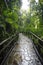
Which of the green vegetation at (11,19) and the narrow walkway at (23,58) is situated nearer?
the narrow walkway at (23,58)

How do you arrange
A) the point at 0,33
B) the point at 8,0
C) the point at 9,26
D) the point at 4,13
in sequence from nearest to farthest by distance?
1. the point at 0,33
2. the point at 4,13
3. the point at 9,26
4. the point at 8,0

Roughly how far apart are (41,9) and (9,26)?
374 cm

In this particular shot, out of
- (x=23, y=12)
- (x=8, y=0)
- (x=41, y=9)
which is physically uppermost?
(x=8, y=0)

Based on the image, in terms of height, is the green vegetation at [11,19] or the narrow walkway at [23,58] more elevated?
the green vegetation at [11,19]

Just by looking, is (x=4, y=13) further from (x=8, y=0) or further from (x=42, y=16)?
(x=8, y=0)

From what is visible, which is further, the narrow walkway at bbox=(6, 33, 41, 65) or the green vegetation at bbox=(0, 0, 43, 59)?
the green vegetation at bbox=(0, 0, 43, 59)

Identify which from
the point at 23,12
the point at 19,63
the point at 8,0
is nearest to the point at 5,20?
the point at 8,0

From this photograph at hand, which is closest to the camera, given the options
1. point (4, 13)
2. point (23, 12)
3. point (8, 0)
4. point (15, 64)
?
point (15, 64)

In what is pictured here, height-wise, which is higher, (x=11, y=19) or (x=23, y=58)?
(x=11, y=19)

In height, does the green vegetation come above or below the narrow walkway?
above

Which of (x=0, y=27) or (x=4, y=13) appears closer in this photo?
(x=0, y=27)

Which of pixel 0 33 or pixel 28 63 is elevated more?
pixel 0 33

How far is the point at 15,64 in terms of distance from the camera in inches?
229

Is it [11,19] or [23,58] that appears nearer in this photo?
[23,58]
